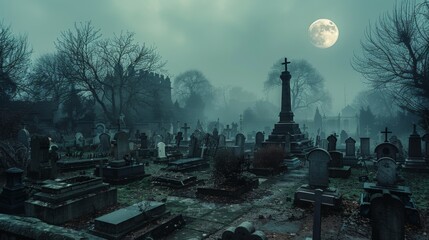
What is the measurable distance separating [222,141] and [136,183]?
36.4 ft

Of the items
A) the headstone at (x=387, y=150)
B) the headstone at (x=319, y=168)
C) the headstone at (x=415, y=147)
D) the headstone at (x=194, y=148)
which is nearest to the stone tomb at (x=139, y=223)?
the headstone at (x=319, y=168)

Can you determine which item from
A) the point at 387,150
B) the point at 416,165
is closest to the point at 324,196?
the point at 387,150

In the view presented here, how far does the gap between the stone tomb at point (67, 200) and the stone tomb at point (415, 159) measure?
14360mm

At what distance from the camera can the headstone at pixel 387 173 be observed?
7273mm

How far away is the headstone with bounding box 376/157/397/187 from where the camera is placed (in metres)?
7.27

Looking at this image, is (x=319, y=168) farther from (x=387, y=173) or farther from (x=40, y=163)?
(x=40, y=163)

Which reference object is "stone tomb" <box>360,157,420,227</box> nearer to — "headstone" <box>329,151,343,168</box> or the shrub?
"headstone" <box>329,151,343,168</box>

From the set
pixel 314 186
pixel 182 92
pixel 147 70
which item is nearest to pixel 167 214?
pixel 314 186

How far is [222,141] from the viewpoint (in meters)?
21.4

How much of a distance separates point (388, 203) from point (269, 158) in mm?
8528

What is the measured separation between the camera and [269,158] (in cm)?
1297

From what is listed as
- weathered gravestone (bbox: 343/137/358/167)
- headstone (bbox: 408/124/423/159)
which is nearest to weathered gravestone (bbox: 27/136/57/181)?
weathered gravestone (bbox: 343/137/358/167)

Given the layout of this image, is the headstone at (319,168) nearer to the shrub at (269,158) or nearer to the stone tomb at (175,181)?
the stone tomb at (175,181)

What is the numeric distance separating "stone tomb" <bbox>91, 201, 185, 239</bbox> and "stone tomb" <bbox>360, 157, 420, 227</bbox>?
3.98 meters
